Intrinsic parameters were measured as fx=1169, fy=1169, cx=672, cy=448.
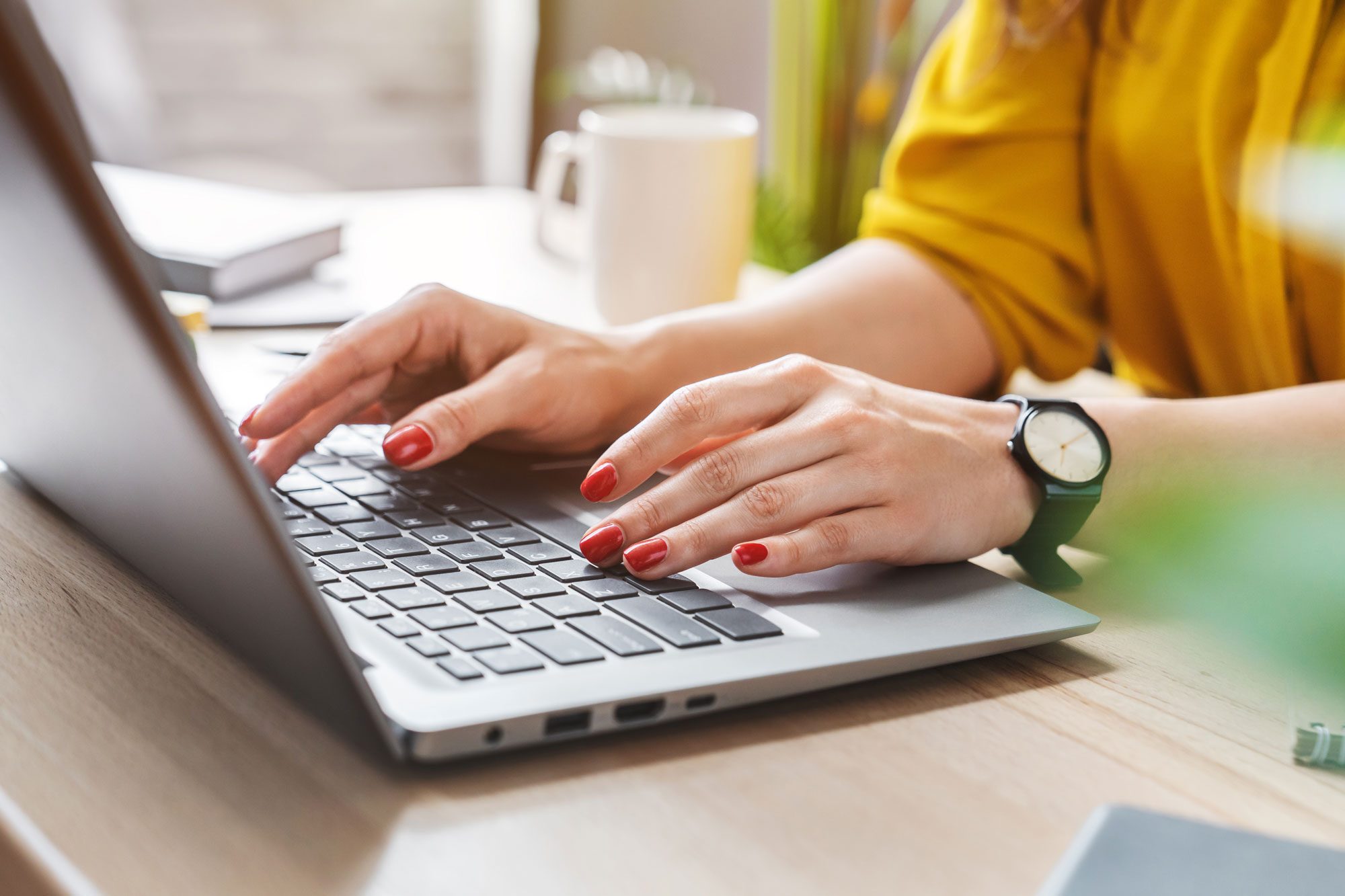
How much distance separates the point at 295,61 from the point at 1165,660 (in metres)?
2.56

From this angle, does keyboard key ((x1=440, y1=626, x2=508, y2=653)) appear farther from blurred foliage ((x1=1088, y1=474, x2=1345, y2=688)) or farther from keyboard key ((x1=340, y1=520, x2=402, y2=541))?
blurred foliage ((x1=1088, y1=474, x2=1345, y2=688))

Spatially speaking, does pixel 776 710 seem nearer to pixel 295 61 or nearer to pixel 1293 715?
pixel 1293 715

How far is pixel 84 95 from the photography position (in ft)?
7.39

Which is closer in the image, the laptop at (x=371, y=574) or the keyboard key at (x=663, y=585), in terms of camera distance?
the laptop at (x=371, y=574)

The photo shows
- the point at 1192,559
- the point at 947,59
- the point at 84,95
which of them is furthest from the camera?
the point at 84,95

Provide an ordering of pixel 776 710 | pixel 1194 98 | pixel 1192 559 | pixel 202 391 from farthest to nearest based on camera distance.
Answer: pixel 1194 98
pixel 1192 559
pixel 776 710
pixel 202 391

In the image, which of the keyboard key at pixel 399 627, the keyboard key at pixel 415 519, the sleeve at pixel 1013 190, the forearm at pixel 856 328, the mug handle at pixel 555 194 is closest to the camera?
the keyboard key at pixel 399 627

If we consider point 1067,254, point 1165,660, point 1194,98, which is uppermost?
point 1194,98

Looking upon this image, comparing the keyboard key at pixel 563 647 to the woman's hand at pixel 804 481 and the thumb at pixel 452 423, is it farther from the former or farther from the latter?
the thumb at pixel 452 423

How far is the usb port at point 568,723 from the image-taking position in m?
0.35

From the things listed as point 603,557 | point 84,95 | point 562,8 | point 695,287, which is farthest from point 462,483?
point 562,8

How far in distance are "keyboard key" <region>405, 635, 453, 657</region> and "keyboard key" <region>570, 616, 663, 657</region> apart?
0.16 ft

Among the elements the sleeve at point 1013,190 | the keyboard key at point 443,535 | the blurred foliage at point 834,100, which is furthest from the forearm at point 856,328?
the blurred foliage at point 834,100

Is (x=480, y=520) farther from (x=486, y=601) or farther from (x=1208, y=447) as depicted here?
(x=1208, y=447)
